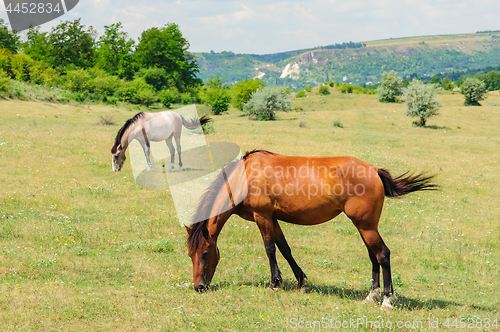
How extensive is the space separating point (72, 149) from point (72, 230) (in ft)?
41.5

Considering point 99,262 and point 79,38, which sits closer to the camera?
point 99,262

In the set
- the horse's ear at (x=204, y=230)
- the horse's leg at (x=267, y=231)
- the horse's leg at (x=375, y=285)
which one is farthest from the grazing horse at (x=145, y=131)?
the horse's leg at (x=375, y=285)

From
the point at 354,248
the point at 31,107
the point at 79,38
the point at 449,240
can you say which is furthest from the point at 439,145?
the point at 79,38

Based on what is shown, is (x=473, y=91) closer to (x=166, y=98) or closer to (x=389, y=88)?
(x=389, y=88)

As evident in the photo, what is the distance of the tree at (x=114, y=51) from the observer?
84.5 metres

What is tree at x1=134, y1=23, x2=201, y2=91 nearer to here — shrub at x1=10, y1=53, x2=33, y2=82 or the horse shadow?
shrub at x1=10, y1=53, x2=33, y2=82

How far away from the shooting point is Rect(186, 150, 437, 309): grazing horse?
23.9ft

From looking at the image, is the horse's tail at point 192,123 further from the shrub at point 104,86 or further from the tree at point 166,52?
the tree at point 166,52

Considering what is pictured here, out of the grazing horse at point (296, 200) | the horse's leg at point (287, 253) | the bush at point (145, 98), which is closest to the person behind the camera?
the grazing horse at point (296, 200)

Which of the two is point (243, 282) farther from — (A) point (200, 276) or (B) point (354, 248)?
(B) point (354, 248)

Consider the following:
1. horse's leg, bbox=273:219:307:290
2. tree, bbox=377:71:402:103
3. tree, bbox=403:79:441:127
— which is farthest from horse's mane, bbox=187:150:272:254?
tree, bbox=377:71:402:103

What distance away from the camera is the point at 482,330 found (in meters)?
6.36

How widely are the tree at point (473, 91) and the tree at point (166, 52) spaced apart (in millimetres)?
58503

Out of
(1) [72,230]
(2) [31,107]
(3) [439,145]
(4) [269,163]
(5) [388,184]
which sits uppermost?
(2) [31,107]
